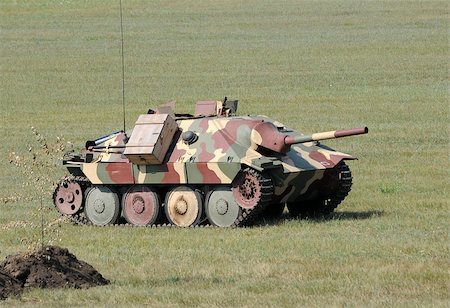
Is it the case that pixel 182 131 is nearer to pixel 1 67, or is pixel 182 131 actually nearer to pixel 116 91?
pixel 116 91

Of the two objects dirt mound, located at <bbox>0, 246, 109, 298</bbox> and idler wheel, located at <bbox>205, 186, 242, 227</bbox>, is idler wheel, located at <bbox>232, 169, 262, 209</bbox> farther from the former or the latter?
dirt mound, located at <bbox>0, 246, 109, 298</bbox>

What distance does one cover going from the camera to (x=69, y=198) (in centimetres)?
2573

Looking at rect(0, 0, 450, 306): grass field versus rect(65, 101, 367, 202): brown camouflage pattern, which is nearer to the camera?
rect(0, 0, 450, 306): grass field

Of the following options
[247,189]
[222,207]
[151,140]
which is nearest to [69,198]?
[151,140]

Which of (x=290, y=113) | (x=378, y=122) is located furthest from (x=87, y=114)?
(x=378, y=122)

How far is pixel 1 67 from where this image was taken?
190ft

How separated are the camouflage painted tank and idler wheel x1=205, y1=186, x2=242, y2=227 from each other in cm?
2

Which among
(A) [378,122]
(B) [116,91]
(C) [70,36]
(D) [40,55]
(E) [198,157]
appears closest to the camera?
(E) [198,157]

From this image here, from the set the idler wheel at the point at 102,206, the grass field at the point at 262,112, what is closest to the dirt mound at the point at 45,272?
the grass field at the point at 262,112

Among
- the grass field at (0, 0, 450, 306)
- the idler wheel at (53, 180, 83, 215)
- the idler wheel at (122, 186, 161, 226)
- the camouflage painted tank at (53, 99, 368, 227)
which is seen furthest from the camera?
the idler wheel at (53, 180, 83, 215)

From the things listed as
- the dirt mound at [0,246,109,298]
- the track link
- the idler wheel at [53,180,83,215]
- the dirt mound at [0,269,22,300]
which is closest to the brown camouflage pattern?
the track link

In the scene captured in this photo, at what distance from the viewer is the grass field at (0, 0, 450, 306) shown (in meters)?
18.3

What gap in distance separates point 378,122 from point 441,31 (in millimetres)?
23309

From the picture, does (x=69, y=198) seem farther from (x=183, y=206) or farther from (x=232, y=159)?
(x=232, y=159)
